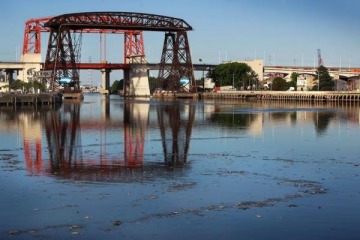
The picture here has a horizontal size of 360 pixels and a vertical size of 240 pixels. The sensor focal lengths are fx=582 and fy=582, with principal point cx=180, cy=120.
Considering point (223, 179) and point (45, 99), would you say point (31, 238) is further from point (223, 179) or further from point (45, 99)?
point (45, 99)

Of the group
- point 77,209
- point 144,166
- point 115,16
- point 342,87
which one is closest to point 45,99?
point 115,16

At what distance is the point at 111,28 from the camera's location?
378 feet

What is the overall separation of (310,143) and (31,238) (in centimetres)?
2032

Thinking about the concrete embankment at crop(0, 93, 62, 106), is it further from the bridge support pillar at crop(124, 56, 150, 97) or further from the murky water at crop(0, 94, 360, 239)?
the bridge support pillar at crop(124, 56, 150, 97)

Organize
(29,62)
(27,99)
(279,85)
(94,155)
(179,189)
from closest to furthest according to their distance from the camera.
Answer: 1. (179,189)
2. (94,155)
3. (27,99)
4. (29,62)
5. (279,85)

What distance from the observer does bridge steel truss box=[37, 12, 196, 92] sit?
113 m

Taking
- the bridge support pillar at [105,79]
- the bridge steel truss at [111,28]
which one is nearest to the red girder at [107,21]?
the bridge steel truss at [111,28]

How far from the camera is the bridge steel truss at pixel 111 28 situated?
113 meters

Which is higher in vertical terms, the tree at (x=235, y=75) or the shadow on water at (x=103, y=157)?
the tree at (x=235, y=75)

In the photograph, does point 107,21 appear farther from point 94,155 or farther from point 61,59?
point 94,155

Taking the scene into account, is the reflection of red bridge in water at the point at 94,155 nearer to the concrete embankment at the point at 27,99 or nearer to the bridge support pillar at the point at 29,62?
the concrete embankment at the point at 27,99

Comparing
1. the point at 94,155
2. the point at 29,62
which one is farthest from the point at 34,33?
the point at 94,155

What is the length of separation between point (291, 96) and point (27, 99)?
61.8m

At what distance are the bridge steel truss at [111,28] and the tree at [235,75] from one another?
120 ft
